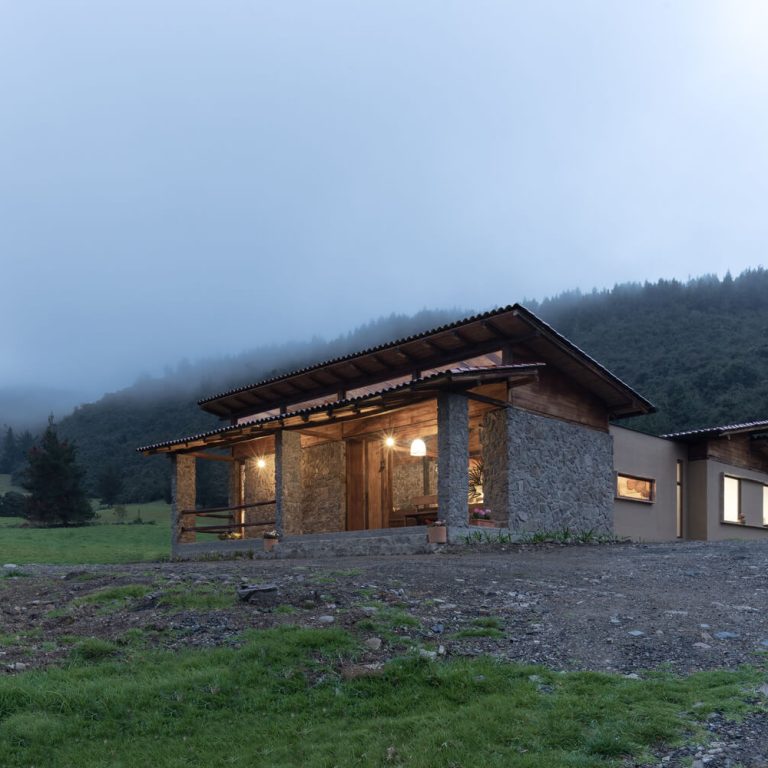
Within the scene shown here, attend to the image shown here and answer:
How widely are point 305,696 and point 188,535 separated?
1649 centimetres

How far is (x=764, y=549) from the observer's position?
1335cm

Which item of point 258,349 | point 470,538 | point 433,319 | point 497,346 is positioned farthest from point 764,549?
point 258,349

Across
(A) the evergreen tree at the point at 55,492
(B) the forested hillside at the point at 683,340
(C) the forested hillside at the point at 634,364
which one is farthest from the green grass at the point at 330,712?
(A) the evergreen tree at the point at 55,492

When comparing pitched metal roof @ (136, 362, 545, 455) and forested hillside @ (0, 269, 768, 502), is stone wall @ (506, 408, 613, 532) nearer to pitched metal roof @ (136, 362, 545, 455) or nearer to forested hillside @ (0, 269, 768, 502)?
pitched metal roof @ (136, 362, 545, 455)

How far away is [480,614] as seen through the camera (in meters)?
7.64

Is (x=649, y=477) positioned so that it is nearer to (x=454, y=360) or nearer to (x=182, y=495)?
(x=454, y=360)

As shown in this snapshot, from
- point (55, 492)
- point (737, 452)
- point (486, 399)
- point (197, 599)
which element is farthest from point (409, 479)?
point (55, 492)

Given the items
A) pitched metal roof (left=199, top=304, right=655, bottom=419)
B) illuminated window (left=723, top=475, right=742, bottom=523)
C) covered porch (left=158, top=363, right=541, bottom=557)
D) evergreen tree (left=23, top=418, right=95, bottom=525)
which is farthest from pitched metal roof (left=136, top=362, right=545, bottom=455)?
evergreen tree (left=23, top=418, right=95, bottom=525)

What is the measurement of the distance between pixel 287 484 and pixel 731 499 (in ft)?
48.6

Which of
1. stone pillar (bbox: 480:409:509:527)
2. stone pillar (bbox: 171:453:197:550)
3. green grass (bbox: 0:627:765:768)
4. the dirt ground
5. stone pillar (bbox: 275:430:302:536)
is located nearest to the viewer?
green grass (bbox: 0:627:765:768)

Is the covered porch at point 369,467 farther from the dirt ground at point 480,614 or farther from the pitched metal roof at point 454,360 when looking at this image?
the dirt ground at point 480,614

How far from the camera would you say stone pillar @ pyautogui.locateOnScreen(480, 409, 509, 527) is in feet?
55.4

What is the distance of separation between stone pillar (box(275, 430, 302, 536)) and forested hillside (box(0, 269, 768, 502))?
82.6ft

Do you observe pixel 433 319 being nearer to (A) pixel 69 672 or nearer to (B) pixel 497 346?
(B) pixel 497 346
